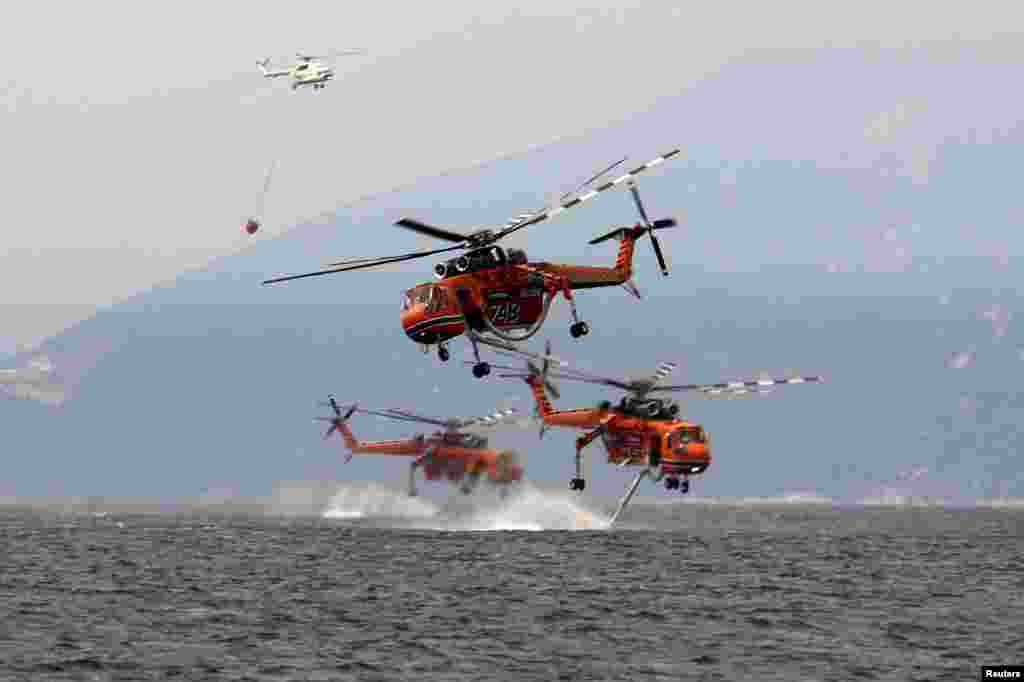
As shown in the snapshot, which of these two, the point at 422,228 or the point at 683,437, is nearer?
the point at 422,228

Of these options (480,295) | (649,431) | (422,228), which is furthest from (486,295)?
(649,431)

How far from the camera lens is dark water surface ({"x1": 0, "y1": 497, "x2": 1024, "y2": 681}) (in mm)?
70000

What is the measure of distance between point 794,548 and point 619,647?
8110 centimetres

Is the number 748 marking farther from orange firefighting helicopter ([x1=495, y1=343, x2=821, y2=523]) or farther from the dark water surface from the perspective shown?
orange firefighting helicopter ([x1=495, y1=343, x2=821, y2=523])

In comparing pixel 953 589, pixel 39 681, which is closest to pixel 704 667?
pixel 39 681

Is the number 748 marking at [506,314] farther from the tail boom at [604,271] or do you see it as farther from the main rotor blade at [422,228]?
the main rotor blade at [422,228]

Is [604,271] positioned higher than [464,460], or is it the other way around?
[604,271]

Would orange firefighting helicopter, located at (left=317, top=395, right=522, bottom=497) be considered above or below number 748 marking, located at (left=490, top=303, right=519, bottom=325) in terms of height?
below

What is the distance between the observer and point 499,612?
290 feet

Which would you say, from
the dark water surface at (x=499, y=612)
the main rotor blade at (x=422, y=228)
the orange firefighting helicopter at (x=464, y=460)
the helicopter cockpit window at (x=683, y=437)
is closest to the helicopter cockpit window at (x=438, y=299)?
the main rotor blade at (x=422, y=228)

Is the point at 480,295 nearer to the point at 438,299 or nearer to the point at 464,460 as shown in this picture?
the point at 438,299

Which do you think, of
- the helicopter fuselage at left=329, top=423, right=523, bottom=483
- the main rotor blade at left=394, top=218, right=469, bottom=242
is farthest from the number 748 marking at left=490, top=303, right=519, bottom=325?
the helicopter fuselage at left=329, top=423, right=523, bottom=483

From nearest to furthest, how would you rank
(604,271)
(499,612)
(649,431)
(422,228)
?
(422,228) → (499,612) → (604,271) → (649,431)

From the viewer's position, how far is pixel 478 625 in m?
83.1
